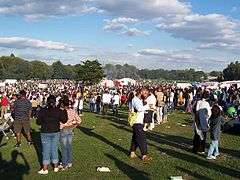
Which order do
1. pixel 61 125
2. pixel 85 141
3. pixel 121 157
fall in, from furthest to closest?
pixel 85 141 < pixel 121 157 < pixel 61 125

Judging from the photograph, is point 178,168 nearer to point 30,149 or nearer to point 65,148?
point 65,148

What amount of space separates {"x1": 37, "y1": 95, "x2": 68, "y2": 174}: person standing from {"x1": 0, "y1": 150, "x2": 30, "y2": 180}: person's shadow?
1.78 ft

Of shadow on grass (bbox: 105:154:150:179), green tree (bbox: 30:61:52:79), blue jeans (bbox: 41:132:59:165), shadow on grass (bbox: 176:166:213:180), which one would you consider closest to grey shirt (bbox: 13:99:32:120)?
shadow on grass (bbox: 105:154:150:179)

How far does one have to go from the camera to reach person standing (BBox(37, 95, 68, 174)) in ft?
39.1

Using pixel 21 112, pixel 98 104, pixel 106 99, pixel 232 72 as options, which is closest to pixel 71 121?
pixel 21 112

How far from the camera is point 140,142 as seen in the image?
13.7m

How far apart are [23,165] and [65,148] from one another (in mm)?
1546

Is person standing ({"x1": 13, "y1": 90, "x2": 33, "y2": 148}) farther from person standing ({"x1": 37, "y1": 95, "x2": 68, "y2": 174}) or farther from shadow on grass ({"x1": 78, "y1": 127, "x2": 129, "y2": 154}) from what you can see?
A: person standing ({"x1": 37, "y1": 95, "x2": 68, "y2": 174})

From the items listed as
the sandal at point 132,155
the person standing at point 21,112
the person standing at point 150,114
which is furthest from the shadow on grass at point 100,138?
the person standing at point 21,112

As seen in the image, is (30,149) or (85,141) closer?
(30,149)

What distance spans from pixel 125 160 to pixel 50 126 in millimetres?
2736

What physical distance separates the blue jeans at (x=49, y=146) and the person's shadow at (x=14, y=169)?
0.61 meters

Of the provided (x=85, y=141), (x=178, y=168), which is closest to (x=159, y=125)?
(x=85, y=141)

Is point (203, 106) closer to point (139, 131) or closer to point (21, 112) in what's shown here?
point (139, 131)
